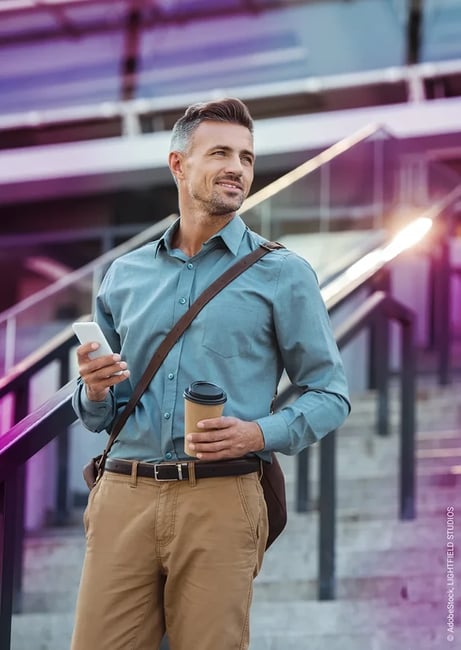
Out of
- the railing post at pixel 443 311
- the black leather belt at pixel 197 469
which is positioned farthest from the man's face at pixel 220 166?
the railing post at pixel 443 311

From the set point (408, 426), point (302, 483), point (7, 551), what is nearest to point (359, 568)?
point (302, 483)

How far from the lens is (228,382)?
5.88 feet

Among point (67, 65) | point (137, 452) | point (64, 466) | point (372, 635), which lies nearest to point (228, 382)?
point (137, 452)

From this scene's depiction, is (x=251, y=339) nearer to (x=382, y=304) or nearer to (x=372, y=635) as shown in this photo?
(x=372, y=635)

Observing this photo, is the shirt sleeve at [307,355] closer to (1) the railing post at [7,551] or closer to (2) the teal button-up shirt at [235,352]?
(2) the teal button-up shirt at [235,352]

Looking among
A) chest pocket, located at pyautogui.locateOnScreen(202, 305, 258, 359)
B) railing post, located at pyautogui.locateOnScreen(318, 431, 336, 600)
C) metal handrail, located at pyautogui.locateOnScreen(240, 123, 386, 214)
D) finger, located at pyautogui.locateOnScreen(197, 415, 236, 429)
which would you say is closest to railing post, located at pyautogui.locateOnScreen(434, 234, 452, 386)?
metal handrail, located at pyautogui.locateOnScreen(240, 123, 386, 214)

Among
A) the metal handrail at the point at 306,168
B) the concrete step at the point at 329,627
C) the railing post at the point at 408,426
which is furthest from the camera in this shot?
the metal handrail at the point at 306,168

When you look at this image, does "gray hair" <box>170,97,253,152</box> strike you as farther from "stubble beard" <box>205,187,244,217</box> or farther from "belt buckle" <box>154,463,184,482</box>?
"belt buckle" <box>154,463,184,482</box>

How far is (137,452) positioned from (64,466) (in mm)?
2468

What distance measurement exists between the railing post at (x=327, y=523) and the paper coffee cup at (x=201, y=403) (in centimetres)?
149

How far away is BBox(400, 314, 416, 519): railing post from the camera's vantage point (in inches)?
145

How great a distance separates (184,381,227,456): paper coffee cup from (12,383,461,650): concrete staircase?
1.15 meters

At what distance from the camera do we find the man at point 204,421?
172 centimetres

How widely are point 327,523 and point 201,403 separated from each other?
5.33ft
